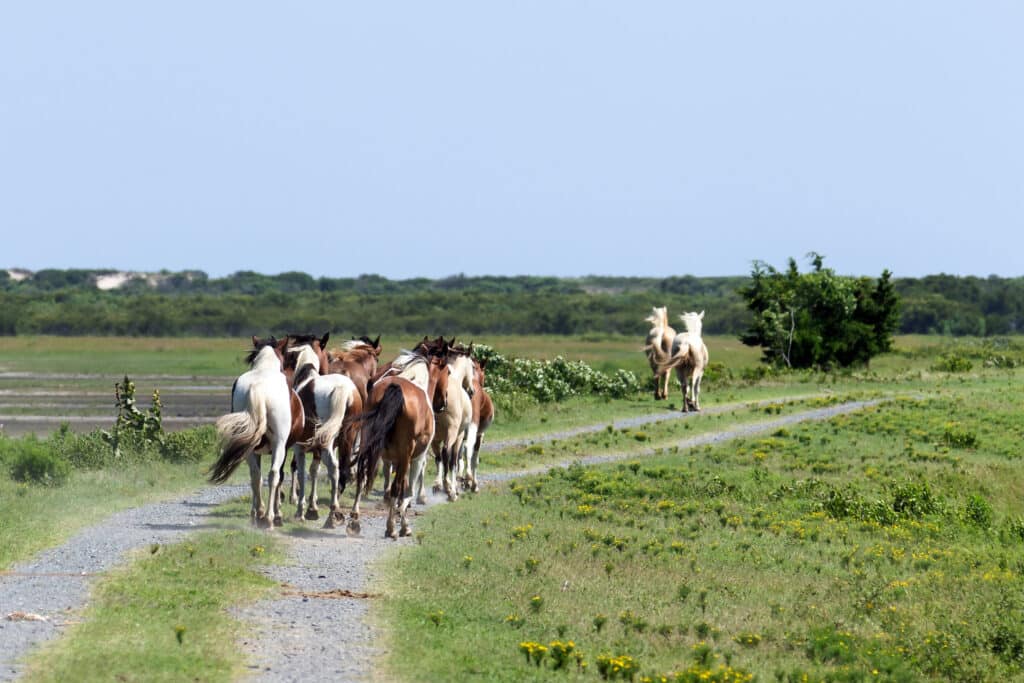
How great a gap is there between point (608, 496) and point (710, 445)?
7.70 metres

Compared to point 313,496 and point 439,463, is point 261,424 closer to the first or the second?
point 313,496

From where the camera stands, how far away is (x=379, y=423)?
1833 cm

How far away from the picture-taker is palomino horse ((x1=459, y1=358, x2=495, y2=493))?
2370cm

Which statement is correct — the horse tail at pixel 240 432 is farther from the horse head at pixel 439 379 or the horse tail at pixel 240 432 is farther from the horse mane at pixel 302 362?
the horse head at pixel 439 379

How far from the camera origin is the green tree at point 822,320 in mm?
61375

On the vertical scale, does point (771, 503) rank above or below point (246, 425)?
below

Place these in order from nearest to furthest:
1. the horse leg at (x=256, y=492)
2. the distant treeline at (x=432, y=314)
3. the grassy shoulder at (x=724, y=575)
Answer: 1. the grassy shoulder at (x=724, y=575)
2. the horse leg at (x=256, y=492)
3. the distant treeline at (x=432, y=314)

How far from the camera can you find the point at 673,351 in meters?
38.8

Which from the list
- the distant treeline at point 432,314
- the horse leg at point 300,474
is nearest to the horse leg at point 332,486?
the horse leg at point 300,474

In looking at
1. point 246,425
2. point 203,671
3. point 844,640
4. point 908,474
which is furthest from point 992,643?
point 908,474

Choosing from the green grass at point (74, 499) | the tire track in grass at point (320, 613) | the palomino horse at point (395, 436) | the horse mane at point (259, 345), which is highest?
the horse mane at point (259, 345)

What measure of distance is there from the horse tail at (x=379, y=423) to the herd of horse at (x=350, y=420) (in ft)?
0.04

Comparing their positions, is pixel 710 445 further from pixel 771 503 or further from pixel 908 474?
pixel 771 503

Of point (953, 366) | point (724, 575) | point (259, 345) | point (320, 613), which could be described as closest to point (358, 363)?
point (259, 345)
